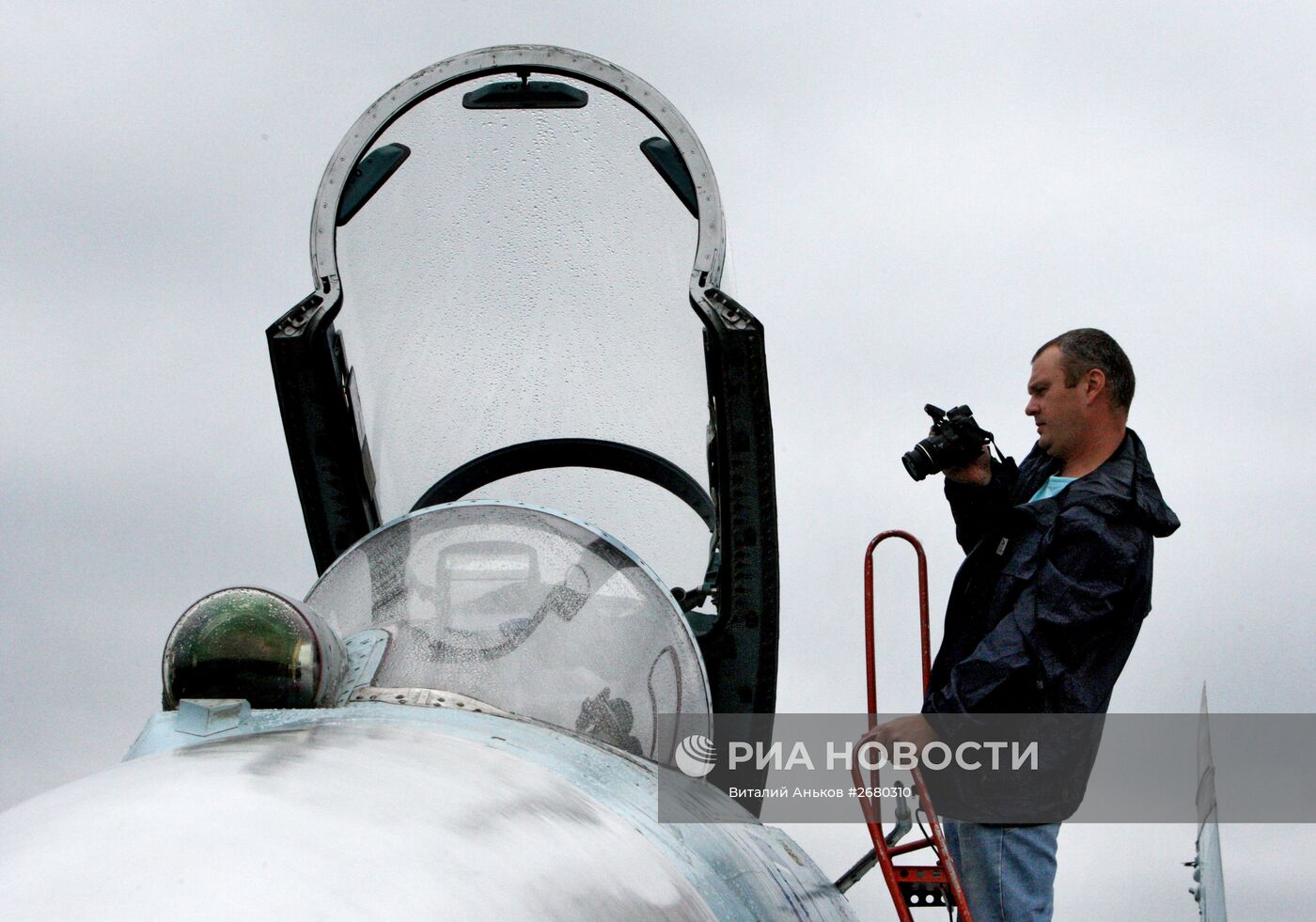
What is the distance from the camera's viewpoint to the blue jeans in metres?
3.94

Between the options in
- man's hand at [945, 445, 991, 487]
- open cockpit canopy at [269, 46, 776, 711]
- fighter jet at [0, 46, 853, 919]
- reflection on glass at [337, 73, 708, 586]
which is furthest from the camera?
reflection on glass at [337, 73, 708, 586]

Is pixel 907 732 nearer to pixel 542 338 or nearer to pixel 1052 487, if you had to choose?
pixel 1052 487

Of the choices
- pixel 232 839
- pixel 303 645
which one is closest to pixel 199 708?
pixel 303 645

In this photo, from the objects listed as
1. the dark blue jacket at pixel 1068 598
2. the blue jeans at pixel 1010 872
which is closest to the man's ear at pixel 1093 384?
the dark blue jacket at pixel 1068 598

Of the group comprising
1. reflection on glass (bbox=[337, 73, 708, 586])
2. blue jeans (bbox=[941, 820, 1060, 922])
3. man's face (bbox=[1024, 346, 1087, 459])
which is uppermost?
reflection on glass (bbox=[337, 73, 708, 586])

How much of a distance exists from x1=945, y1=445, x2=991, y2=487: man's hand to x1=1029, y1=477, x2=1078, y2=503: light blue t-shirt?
0.16 metres

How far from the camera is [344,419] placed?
16.9ft

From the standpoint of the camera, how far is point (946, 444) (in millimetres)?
4293

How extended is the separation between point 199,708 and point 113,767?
1.57 ft

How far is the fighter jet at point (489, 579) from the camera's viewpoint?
1.96 metres

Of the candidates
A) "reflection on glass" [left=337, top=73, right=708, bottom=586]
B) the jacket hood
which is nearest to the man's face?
the jacket hood

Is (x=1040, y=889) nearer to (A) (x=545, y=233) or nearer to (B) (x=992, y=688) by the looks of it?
(B) (x=992, y=688)

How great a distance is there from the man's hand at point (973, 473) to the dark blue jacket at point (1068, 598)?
14 cm

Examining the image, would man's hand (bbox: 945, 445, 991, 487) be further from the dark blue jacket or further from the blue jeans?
the blue jeans
